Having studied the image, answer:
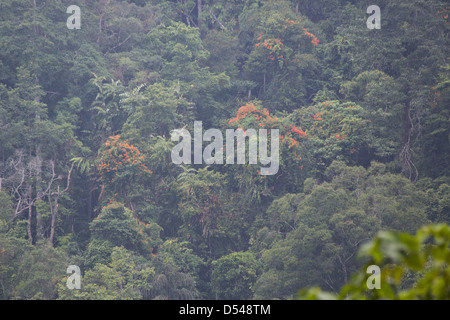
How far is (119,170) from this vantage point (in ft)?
33.2

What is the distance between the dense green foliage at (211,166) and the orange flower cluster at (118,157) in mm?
34

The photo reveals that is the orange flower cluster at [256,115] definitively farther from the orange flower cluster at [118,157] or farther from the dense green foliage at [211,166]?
the orange flower cluster at [118,157]

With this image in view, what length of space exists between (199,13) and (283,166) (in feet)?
22.8

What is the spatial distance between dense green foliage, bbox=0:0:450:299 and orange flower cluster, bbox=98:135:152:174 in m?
0.03

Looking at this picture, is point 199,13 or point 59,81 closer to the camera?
point 59,81

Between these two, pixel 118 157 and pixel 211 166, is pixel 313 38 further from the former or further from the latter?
pixel 118 157

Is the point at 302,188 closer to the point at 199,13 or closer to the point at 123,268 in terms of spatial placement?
the point at 123,268

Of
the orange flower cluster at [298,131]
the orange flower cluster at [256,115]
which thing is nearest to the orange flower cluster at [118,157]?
the orange flower cluster at [256,115]

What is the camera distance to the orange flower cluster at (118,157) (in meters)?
10.1

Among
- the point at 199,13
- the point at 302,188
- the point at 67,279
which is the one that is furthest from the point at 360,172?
the point at 199,13

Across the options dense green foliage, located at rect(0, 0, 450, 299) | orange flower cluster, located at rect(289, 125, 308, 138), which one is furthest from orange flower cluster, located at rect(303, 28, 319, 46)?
orange flower cluster, located at rect(289, 125, 308, 138)

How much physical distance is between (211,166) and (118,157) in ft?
6.86

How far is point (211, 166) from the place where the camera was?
11.1 metres
